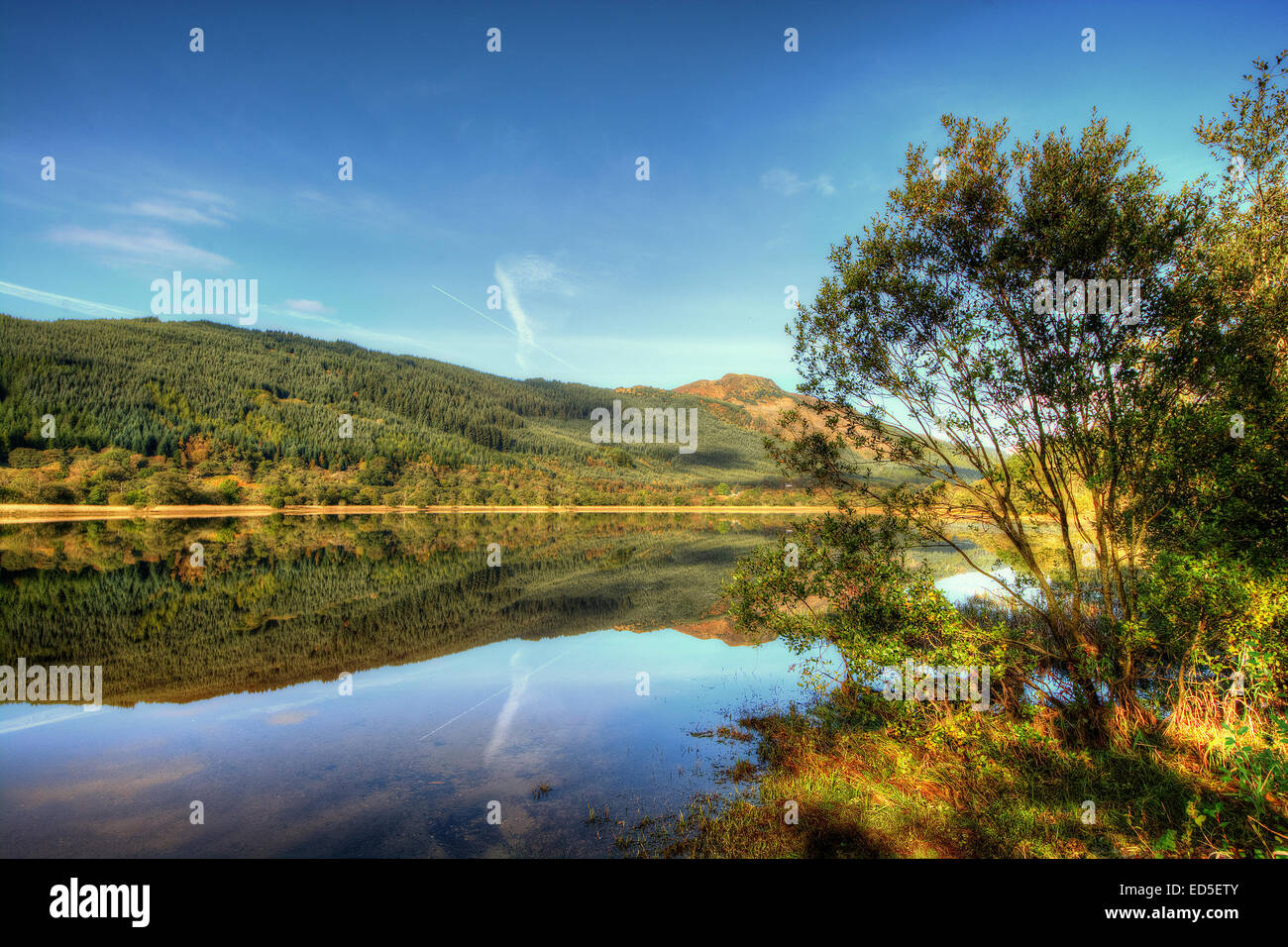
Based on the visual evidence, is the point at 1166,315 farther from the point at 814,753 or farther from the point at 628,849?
the point at 628,849

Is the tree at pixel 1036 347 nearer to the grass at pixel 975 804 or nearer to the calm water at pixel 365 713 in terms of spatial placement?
the grass at pixel 975 804

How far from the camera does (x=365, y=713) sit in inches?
607

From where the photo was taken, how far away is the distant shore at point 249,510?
3905 inches

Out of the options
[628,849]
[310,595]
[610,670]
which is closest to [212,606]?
[310,595]

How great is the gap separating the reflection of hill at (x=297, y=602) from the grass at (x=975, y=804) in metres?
13.7

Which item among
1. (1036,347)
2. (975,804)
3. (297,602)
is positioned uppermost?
(1036,347)

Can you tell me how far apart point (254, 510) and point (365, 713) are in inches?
5130

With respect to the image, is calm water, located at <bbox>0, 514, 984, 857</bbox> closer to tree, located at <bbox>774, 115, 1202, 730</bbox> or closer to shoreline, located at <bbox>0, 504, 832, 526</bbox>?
tree, located at <bbox>774, 115, 1202, 730</bbox>

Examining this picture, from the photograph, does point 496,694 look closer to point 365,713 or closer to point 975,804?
point 365,713

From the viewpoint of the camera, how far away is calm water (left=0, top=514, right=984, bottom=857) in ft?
31.4

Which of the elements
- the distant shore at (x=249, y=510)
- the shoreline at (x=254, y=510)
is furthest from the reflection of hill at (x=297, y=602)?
the shoreline at (x=254, y=510)

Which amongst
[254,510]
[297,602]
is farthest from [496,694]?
[254,510]

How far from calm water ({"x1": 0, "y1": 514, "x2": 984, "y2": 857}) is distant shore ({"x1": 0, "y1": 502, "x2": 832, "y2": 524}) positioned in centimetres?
4916

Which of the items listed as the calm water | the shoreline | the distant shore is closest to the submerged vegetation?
the calm water
